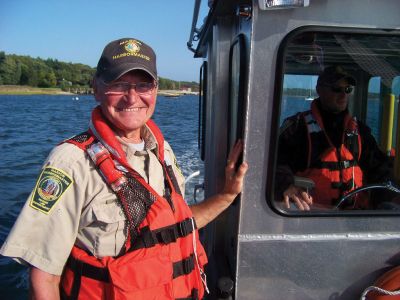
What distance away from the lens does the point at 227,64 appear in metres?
2.17

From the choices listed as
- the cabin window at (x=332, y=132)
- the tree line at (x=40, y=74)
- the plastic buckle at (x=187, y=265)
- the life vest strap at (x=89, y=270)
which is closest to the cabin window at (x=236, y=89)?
the cabin window at (x=332, y=132)

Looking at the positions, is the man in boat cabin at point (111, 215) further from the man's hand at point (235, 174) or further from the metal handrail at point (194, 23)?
the metal handrail at point (194, 23)

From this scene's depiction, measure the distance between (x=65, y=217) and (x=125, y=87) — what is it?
576 mm

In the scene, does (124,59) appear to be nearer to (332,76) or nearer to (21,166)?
(332,76)

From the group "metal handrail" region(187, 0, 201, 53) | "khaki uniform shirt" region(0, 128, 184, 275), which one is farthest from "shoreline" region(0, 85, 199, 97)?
"khaki uniform shirt" region(0, 128, 184, 275)

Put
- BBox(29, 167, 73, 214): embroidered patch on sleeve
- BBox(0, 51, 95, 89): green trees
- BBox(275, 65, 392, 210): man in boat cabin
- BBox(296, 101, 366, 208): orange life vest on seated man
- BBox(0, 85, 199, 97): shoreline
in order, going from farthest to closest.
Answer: BBox(0, 51, 95, 89): green trees → BBox(0, 85, 199, 97): shoreline → BBox(296, 101, 366, 208): orange life vest on seated man → BBox(275, 65, 392, 210): man in boat cabin → BBox(29, 167, 73, 214): embroidered patch on sleeve

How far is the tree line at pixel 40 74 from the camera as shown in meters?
91.1

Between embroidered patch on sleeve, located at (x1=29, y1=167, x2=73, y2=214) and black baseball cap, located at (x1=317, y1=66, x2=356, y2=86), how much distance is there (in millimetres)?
1589

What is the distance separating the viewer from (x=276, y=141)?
1.74 meters

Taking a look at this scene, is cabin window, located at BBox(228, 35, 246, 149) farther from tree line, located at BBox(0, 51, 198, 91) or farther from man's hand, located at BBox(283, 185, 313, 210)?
tree line, located at BBox(0, 51, 198, 91)

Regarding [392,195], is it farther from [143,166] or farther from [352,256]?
[143,166]

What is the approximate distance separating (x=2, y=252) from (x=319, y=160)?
171cm

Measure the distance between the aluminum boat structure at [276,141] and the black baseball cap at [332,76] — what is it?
0.18 ft

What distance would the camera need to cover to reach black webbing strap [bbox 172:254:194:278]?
165 centimetres
